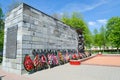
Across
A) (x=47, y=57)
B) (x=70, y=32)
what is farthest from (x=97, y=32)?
(x=47, y=57)

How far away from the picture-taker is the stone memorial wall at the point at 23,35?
7.66 m

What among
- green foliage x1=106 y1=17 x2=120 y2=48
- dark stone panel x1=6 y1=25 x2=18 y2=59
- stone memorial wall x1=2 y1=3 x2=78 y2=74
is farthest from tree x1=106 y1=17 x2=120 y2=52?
dark stone panel x1=6 y1=25 x2=18 y2=59

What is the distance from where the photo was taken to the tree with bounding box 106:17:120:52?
3272cm

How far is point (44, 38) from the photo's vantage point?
965cm

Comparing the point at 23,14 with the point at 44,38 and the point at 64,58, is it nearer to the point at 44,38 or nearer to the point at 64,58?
the point at 44,38

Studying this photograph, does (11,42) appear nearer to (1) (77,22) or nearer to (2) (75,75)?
(2) (75,75)

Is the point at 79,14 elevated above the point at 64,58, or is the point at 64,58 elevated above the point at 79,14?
the point at 79,14

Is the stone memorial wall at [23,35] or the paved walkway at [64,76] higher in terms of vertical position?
the stone memorial wall at [23,35]

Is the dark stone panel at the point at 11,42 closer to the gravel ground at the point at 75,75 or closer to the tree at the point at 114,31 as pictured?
the gravel ground at the point at 75,75

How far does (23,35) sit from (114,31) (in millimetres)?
30341

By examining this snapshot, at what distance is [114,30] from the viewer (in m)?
33.8

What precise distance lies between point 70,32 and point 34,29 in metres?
6.95

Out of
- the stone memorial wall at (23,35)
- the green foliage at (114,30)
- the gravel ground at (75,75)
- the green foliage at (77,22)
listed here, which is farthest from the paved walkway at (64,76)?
the green foliage at (114,30)

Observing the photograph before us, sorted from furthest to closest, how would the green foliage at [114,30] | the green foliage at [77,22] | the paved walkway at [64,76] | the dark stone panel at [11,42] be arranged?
the green foliage at [114,30], the green foliage at [77,22], the dark stone panel at [11,42], the paved walkway at [64,76]
